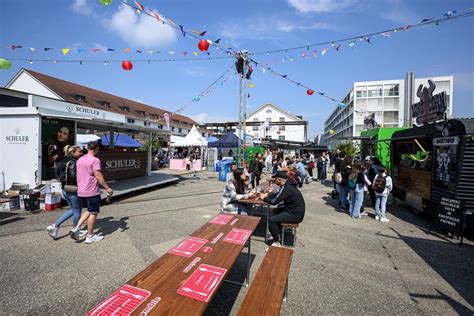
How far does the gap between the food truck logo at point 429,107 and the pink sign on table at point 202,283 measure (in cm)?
909

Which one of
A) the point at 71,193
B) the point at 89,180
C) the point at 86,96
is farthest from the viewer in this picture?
the point at 86,96

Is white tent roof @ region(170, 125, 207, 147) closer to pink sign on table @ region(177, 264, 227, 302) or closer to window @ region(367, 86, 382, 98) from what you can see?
pink sign on table @ region(177, 264, 227, 302)

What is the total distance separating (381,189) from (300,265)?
12.6ft

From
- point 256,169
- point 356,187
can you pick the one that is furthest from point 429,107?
point 256,169

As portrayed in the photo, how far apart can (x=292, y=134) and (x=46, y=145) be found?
168 ft

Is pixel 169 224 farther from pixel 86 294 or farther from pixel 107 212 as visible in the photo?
pixel 86 294

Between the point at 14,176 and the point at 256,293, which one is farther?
the point at 14,176

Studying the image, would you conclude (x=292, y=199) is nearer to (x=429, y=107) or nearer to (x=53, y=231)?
(x=53, y=231)

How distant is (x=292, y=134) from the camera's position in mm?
54531

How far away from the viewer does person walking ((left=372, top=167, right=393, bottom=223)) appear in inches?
245

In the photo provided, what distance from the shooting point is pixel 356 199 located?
651cm

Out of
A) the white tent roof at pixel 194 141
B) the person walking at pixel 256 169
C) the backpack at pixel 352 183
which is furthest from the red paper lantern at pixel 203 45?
the white tent roof at pixel 194 141

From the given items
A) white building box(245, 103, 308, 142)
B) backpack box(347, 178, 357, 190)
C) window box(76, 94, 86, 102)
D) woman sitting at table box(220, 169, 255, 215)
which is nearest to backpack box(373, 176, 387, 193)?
backpack box(347, 178, 357, 190)

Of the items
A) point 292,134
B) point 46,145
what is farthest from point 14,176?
point 292,134
